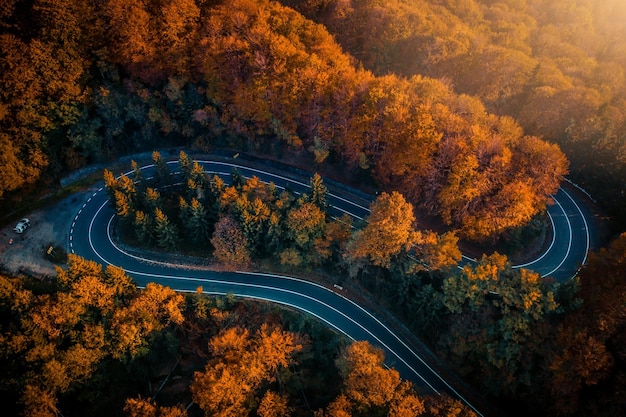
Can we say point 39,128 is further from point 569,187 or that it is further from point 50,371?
point 569,187

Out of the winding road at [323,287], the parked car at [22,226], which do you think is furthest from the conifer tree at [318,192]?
the parked car at [22,226]

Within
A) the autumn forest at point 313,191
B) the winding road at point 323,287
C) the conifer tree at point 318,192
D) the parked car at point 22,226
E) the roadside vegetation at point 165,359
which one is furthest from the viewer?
the parked car at point 22,226

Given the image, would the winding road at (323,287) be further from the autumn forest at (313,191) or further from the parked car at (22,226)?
the parked car at (22,226)

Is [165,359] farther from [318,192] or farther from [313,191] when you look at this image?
[318,192]

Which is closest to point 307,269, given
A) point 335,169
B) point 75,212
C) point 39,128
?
point 335,169

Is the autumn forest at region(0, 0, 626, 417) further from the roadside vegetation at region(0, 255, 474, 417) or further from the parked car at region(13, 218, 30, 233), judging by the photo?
the parked car at region(13, 218, 30, 233)

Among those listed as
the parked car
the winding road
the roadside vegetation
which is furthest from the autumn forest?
the parked car
